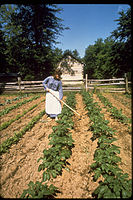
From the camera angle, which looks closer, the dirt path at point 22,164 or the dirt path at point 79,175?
the dirt path at point 79,175

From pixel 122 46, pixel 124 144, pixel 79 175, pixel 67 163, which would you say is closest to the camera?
pixel 79 175

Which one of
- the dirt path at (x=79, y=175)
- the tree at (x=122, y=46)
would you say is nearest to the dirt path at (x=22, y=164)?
the dirt path at (x=79, y=175)

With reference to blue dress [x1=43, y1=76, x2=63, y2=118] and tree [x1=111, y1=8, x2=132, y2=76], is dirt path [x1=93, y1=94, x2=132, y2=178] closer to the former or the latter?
blue dress [x1=43, y1=76, x2=63, y2=118]

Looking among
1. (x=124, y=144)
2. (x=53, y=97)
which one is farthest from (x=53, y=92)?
(x=124, y=144)

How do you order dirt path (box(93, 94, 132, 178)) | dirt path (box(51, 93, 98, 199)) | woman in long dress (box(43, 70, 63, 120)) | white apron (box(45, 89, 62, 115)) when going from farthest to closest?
white apron (box(45, 89, 62, 115)) → woman in long dress (box(43, 70, 63, 120)) → dirt path (box(93, 94, 132, 178)) → dirt path (box(51, 93, 98, 199))

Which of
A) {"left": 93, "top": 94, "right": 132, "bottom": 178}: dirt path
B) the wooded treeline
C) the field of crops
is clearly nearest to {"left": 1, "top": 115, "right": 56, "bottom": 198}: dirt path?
the field of crops

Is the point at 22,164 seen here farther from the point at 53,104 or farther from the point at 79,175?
the point at 53,104

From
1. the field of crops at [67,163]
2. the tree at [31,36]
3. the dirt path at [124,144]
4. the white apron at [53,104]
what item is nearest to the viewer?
the field of crops at [67,163]

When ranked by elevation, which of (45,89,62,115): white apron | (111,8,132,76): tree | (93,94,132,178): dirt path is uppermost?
(111,8,132,76): tree

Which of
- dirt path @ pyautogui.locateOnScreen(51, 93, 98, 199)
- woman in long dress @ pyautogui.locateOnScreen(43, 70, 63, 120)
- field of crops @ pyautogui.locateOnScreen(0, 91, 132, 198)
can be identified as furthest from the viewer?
woman in long dress @ pyautogui.locateOnScreen(43, 70, 63, 120)

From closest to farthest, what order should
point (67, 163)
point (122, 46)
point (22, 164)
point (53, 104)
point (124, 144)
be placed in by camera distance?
point (67, 163) < point (22, 164) < point (124, 144) < point (53, 104) < point (122, 46)

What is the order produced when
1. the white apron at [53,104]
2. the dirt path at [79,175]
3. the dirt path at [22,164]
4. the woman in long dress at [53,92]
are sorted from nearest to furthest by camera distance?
the dirt path at [79,175] → the dirt path at [22,164] → the woman in long dress at [53,92] → the white apron at [53,104]

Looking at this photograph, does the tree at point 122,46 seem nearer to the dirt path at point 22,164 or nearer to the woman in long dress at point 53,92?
the woman in long dress at point 53,92

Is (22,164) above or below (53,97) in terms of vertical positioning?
below
